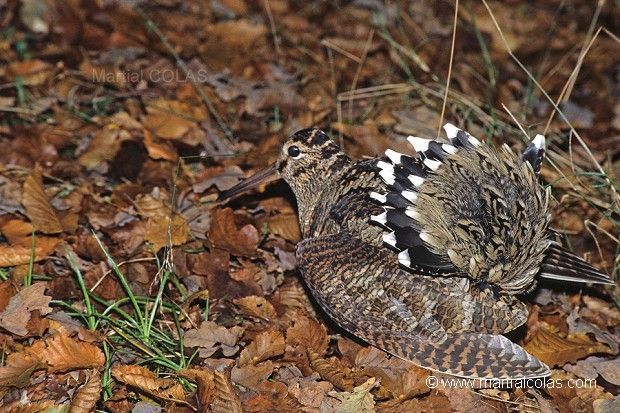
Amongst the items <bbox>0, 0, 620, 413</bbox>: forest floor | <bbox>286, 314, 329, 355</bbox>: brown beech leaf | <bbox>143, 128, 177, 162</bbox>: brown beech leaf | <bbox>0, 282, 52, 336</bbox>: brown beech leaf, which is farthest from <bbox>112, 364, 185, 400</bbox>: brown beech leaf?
<bbox>143, 128, 177, 162</bbox>: brown beech leaf

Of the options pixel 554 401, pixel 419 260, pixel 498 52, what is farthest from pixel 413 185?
pixel 498 52

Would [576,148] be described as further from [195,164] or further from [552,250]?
[195,164]

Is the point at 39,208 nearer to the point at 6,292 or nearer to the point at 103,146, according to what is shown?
the point at 6,292

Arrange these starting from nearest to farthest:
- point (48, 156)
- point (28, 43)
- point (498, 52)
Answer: point (48, 156) → point (28, 43) → point (498, 52)

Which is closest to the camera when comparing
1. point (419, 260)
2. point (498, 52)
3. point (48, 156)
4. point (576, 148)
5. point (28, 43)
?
point (419, 260)

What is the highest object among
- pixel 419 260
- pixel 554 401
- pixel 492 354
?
pixel 419 260

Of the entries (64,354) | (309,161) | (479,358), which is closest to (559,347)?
(479,358)
